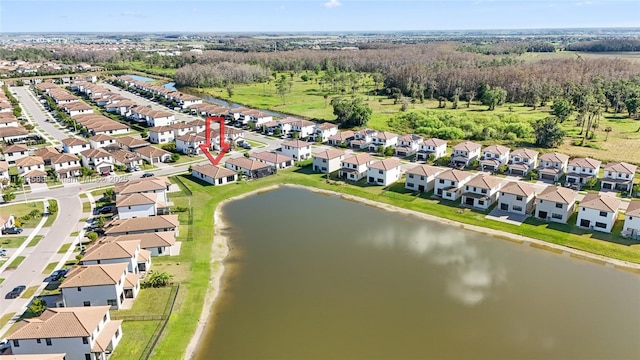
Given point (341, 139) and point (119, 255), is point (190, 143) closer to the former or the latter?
point (341, 139)

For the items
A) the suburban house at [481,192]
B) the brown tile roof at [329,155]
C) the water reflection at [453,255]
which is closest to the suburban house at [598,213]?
the suburban house at [481,192]

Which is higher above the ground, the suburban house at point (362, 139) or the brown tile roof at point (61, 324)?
the suburban house at point (362, 139)

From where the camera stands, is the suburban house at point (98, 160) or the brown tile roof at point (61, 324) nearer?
the brown tile roof at point (61, 324)

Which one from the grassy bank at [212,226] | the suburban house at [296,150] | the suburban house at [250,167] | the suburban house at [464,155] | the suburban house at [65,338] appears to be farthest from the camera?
the suburban house at [296,150]

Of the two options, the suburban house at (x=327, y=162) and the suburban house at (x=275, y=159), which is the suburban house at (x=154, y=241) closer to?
the suburban house at (x=275, y=159)

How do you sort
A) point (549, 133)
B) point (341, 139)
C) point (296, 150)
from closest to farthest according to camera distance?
point (296, 150) < point (549, 133) < point (341, 139)

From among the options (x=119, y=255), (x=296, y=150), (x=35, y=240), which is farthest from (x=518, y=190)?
(x=35, y=240)
